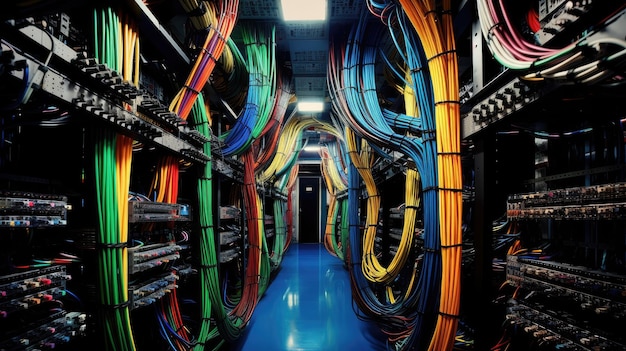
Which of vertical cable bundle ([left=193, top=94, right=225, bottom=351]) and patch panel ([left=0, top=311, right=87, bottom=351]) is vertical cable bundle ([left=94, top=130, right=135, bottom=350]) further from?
vertical cable bundle ([left=193, top=94, right=225, bottom=351])

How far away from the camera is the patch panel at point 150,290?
1492 millimetres

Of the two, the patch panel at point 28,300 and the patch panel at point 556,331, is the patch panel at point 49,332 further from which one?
the patch panel at point 556,331

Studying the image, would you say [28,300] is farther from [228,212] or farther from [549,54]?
[228,212]

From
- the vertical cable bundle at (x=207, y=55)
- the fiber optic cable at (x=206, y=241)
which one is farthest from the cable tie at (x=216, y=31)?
the fiber optic cable at (x=206, y=241)

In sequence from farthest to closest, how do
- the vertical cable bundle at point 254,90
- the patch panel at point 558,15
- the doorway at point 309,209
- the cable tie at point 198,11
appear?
1. the doorway at point 309,209
2. the vertical cable bundle at point 254,90
3. the cable tie at point 198,11
4. the patch panel at point 558,15

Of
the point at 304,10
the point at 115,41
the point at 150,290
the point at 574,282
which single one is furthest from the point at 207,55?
the point at 574,282

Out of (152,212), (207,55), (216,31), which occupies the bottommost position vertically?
(152,212)

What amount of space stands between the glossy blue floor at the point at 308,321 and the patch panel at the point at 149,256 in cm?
131

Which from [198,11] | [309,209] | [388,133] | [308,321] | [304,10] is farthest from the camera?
[309,209]

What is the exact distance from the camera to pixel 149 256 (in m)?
1.58

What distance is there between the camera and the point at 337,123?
4.82 metres

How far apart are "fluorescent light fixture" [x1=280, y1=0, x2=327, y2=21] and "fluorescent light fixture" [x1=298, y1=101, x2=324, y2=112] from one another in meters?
1.98

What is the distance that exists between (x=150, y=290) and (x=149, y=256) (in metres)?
0.17

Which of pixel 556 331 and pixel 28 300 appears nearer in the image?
pixel 28 300
